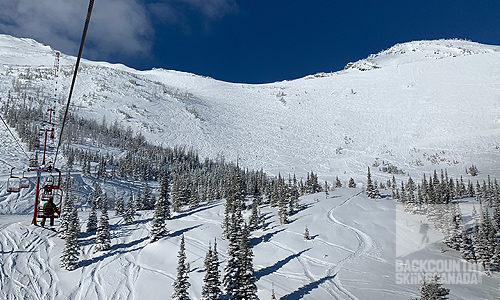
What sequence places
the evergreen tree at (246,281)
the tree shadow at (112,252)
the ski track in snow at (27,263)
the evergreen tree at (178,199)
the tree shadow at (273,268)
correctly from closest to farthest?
the evergreen tree at (246,281) → the ski track in snow at (27,263) → the tree shadow at (273,268) → the tree shadow at (112,252) → the evergreen tree at (178,199)

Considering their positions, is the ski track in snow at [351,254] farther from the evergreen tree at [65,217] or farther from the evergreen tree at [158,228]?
the evergreen tree at [65,217]

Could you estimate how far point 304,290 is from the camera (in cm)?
3384

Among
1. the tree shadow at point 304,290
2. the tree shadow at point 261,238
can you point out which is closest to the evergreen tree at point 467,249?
the tree shadow at point 304,290

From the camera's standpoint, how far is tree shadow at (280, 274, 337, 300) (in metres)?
32.3

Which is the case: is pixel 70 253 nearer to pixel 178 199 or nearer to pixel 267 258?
pixel 267 258

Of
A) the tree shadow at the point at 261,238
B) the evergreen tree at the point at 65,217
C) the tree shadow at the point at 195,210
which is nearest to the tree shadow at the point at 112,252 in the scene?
the evergreen tree at the point at 65,217

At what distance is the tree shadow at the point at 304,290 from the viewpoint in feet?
106

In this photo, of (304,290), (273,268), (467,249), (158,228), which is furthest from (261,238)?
(467,249)

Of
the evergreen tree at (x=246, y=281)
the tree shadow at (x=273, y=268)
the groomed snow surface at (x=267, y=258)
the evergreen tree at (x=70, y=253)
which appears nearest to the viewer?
the evergreen tree at (x=246, y=281)

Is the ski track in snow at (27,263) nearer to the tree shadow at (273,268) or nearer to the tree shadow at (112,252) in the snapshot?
the tree shadow at (112,252)

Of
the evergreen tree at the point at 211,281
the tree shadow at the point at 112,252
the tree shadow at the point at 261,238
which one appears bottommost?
the tree shadow at the point at 112,252

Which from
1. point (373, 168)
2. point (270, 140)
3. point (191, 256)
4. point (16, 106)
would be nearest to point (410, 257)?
point (191, 256)

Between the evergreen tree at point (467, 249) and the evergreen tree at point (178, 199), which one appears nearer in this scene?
the evergreen tree at point (467, 249)

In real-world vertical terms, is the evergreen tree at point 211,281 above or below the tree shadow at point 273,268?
above
